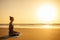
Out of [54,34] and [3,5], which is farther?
[3,5]

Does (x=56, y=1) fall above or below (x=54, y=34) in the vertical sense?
above

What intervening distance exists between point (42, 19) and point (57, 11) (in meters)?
0.35

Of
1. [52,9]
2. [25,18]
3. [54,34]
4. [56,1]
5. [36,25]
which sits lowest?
[54,34]

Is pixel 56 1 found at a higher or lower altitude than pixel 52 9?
higher

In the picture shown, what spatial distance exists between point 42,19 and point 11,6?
0.69 meters

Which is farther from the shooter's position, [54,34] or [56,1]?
[56,1]

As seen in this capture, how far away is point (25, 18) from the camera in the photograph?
250 cm

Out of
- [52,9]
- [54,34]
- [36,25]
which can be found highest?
[52,9]

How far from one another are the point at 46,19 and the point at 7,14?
0.81 meters

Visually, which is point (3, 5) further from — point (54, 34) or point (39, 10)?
point (54, 34)

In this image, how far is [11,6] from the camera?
2510mm

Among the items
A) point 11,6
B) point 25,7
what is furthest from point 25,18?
point 11,6

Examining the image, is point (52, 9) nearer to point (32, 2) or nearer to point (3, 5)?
point (32, 2)

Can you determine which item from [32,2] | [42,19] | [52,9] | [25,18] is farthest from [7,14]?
[52,9]
